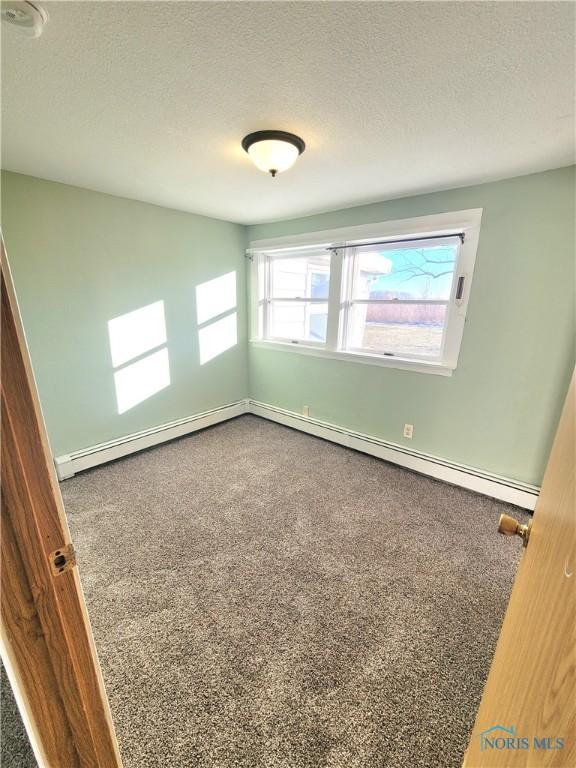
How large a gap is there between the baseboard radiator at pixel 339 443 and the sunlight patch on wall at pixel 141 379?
1.12 ft

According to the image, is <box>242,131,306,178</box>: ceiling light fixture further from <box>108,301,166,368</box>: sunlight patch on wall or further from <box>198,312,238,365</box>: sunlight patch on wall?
<box>198,312,238,365</box>: sunlight patch on wall

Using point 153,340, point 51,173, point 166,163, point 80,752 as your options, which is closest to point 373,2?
point 166,163

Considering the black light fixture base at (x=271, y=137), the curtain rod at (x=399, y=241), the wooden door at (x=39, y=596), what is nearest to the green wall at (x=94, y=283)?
the curtain rod at (x=399, y=241)

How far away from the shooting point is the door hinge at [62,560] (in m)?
0.55

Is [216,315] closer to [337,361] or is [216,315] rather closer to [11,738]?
[337,361]

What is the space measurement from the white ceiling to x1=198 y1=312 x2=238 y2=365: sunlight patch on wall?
62.2 inches

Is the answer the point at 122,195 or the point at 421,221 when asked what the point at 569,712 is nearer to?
the point at 421,221

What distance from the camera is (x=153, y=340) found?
112 inches

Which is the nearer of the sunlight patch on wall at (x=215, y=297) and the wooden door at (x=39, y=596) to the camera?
the wooden door at (x=39, y=596)

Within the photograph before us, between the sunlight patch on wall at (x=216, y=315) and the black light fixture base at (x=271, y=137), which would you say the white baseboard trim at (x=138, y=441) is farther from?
the black light fixture base at (x=271, y=137)

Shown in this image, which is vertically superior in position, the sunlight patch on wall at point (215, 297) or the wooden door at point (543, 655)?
the sunlight patch on wall at point (215, 297)

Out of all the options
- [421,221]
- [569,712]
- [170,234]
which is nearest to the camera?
[569,712]

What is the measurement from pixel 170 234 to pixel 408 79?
229 centimetres

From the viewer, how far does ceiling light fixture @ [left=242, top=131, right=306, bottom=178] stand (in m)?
1.42
